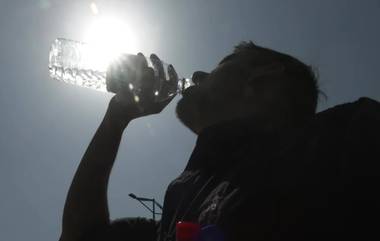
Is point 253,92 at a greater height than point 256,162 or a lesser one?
greater

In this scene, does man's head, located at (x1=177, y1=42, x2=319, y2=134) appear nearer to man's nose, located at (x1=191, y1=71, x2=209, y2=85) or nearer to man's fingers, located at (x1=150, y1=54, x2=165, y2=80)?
man's nose, located at (x1=191, y1=71, x2=209, y2=85)

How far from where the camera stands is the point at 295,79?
7.80 feet

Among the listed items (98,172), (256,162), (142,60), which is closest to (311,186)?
(256,162)

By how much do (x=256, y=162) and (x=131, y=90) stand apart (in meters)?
1.31

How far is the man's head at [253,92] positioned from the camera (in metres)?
2.09

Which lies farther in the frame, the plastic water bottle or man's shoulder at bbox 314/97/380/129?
the plastic water bottle

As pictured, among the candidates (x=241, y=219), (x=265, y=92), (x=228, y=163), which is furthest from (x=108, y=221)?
(x=241, y=219)

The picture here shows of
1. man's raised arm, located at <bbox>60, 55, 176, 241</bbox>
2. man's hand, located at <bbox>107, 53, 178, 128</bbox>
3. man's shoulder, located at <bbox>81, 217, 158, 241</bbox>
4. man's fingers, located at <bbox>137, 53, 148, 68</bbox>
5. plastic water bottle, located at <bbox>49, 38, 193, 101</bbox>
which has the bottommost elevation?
man's shoulder, located at <bbox>81, 217, 158, 241</bbox>

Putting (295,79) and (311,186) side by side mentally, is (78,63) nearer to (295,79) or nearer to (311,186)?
(295,79)

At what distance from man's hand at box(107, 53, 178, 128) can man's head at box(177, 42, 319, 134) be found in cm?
27

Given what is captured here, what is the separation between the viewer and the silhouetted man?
1.23 m

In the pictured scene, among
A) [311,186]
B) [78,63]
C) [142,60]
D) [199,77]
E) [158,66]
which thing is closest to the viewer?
[311,186]

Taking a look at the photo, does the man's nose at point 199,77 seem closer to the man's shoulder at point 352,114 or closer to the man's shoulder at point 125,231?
the man's shoulder at point 125,231

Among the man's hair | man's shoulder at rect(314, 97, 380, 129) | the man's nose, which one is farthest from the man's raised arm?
man's shoulder at rect(314, 97, 380, 129)
